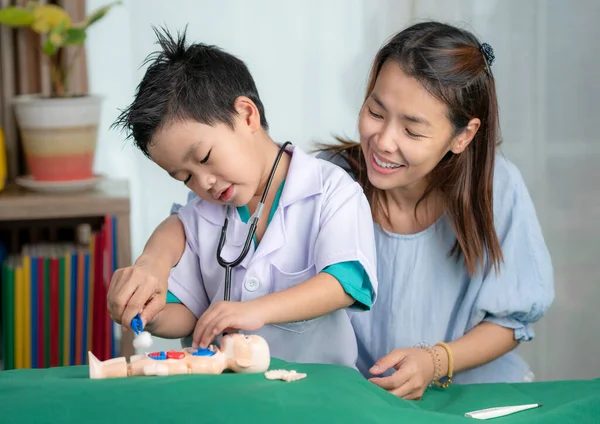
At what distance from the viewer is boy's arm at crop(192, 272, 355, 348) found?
1245 millimetres

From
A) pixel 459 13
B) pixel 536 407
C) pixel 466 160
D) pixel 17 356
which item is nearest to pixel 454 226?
pixel 466 160

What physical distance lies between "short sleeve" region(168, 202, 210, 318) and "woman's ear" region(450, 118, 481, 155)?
52 centimetres

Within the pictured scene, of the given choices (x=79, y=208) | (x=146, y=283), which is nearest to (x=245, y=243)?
(x=146, y=283)

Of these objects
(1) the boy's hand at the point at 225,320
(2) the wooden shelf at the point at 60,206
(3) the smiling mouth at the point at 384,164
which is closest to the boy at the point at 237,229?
(1) the boy's hand at the point at 225,320

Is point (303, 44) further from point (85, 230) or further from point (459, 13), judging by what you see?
point (85, 230)

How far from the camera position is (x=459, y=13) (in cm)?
289

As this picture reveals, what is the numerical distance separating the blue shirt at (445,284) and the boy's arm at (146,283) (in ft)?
1.53

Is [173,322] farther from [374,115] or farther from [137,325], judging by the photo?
[374,115]

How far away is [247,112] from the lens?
1434mm

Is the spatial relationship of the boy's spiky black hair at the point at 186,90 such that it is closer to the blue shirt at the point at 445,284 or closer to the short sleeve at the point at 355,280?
the short sleeve at the point at 355,280

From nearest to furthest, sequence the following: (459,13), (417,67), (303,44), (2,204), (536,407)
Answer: (536,407) → (417,67) → (2,204) → (459,13) → (303,44)

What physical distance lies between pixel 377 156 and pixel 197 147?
41 centimetres

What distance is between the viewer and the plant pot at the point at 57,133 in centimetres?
259

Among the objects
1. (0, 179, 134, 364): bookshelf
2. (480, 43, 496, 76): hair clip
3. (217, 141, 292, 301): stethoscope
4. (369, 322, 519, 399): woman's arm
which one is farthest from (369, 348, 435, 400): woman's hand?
(0, 179, 134, 364): bookshelf
